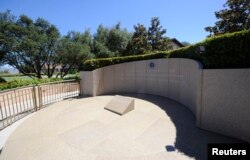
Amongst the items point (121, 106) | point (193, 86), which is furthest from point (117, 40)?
point (193, 86)

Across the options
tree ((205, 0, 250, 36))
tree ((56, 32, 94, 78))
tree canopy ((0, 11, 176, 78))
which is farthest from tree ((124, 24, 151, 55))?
tree ((205, 0, 250, 36))

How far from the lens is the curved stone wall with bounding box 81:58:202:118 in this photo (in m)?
5.81

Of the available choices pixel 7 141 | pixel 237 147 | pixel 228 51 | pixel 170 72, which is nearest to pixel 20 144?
pixel 7 141

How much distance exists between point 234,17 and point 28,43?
1869 cm

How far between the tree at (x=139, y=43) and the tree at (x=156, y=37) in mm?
847

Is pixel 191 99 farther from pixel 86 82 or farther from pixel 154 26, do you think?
pixel 154 26

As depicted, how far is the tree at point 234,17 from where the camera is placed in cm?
1043

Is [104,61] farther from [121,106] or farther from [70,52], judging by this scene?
[70,52]

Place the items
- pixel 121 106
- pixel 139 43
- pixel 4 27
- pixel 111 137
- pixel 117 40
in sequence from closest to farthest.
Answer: pixel 111 137
pixel 121 106
pixel 4 27
pixel 139 43
pixel 117 40

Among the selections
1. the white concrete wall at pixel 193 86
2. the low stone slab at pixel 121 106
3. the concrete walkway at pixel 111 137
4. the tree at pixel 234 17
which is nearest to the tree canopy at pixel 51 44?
the tree at pixel 234 17

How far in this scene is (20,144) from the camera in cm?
372

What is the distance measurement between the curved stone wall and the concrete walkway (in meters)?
1.11

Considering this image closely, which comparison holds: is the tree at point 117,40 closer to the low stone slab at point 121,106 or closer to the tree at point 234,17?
the tree at point 234,17

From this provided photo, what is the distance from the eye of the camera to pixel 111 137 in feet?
12.7
